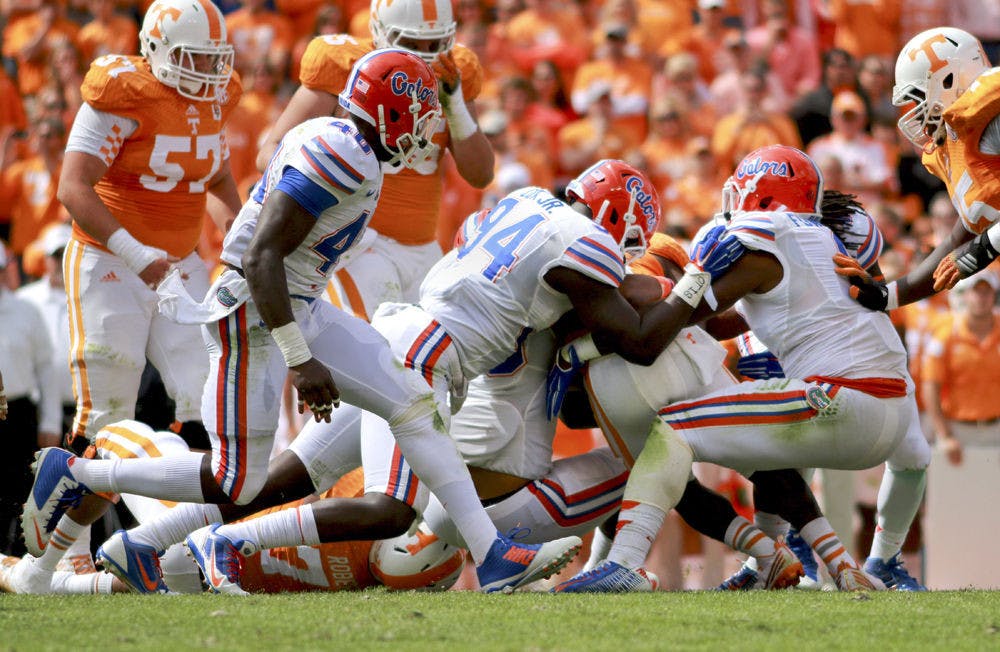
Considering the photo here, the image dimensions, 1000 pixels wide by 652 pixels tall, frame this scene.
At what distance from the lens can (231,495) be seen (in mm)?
5031

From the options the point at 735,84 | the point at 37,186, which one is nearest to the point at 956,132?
the point at 735,84

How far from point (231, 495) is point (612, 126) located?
22.4ft

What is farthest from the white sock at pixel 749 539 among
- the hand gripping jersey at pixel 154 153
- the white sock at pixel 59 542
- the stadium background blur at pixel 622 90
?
the stadium background blur at pixel 622 90

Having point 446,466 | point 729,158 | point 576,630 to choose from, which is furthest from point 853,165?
point 576,630

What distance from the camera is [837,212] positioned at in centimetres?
599

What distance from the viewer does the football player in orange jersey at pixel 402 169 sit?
6543 mm

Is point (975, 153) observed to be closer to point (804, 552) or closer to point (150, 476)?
point (804, 552)

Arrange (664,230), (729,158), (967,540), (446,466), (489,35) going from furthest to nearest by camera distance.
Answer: (489,35) < (729,158) < (664,230) < (967,540) < (446,466)

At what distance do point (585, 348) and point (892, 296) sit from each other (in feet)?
3.91

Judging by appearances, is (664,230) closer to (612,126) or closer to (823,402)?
(612,126)

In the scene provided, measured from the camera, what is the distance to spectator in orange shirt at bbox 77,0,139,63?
1205cm

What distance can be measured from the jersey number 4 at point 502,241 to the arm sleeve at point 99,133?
1.69 metres

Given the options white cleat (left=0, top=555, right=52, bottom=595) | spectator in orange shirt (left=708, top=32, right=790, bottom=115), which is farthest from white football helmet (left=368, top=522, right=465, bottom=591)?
spectator in orange shirt (left=708, top=32, right=790, bottom=115)

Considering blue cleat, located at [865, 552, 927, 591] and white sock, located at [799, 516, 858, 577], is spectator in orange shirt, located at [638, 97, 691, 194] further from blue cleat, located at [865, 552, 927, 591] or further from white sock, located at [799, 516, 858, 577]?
white sock, located at [799, 516, 858, 577]
